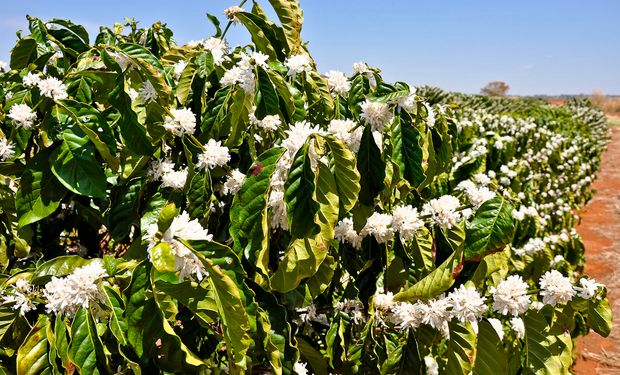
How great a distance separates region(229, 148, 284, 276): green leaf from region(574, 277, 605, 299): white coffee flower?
88 centimetres

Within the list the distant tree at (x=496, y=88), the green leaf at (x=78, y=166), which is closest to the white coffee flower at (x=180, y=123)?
the green leaf at (x=78, y=166)

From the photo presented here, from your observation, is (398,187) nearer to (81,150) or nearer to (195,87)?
(195,87)

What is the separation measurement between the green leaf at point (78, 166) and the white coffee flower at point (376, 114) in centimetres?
79

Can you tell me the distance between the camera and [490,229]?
151 cm

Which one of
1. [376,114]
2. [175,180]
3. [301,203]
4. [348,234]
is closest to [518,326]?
[348,234]

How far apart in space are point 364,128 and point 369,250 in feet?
1.57

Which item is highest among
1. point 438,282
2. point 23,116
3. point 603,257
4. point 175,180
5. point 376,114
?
point 23,116

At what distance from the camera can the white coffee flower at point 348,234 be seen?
1.72m

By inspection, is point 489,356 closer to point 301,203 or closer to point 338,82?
point 301,203

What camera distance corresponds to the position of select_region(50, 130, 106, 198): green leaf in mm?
1460

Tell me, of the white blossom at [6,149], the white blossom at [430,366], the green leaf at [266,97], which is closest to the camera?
the green leaf at [266,97]

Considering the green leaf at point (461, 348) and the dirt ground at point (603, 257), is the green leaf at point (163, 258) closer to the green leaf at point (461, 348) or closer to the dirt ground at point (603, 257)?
the green leaf at point (461, 348)

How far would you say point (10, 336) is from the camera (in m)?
1.33

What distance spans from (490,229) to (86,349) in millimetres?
1117
